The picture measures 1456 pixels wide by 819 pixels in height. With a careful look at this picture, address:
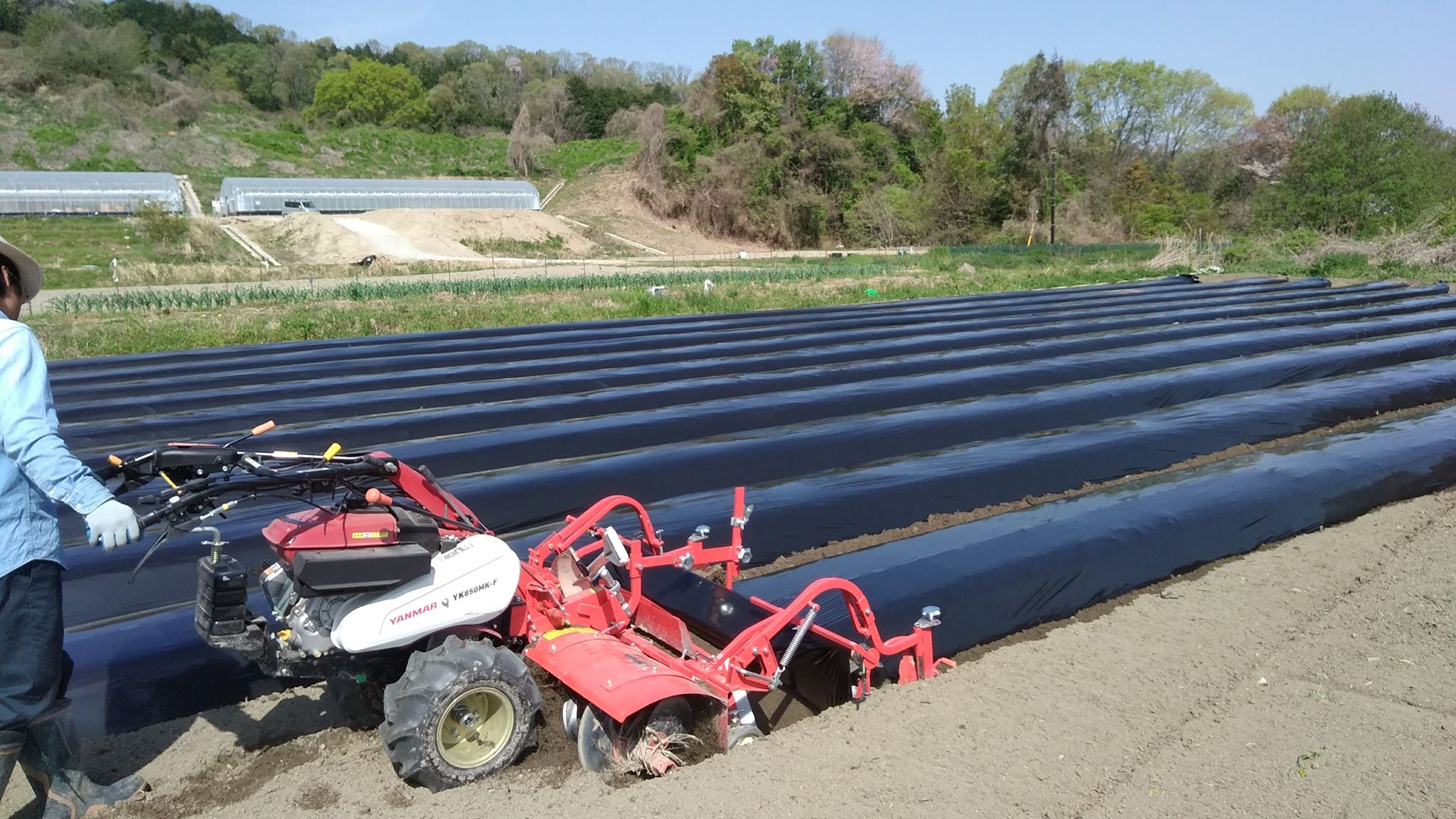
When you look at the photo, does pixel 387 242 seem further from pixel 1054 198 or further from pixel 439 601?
pixel 439 601

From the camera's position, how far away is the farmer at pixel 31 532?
3.02 m

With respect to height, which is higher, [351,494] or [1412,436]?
[351,494]

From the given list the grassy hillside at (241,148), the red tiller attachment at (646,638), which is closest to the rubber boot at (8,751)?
the red tiller attachment at (646,638)

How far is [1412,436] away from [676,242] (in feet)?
148

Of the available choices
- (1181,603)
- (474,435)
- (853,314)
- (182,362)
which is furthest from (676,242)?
(1181,603)

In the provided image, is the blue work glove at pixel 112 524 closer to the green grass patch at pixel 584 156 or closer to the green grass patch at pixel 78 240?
the green grass patch at pixel 78 240

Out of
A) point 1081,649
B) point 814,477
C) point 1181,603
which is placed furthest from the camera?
point 814,477

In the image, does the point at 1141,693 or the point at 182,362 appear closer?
the point at 1141,693

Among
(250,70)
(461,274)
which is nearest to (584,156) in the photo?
(461,274)

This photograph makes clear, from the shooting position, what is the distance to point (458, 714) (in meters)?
3.61

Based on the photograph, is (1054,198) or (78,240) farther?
(1054,198)

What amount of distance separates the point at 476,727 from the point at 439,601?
50 centimetres

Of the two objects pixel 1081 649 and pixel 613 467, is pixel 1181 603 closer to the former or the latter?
pixel 1081 649

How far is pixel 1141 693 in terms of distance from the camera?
4.19 meters
